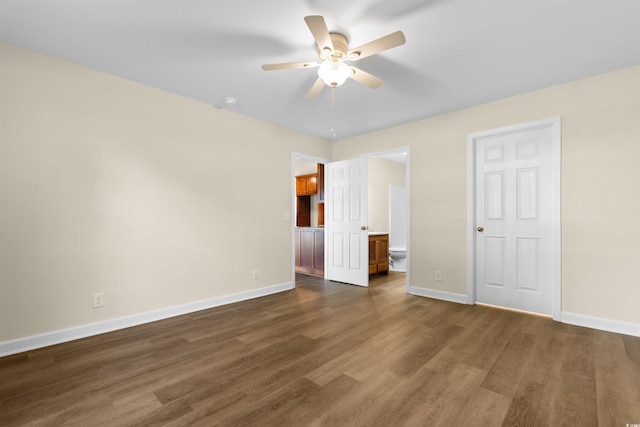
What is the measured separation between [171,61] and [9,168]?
157 cm

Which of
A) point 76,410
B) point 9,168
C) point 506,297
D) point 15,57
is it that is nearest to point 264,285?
point 76,410

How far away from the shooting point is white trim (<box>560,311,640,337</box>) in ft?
8.59

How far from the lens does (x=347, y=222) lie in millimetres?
4793

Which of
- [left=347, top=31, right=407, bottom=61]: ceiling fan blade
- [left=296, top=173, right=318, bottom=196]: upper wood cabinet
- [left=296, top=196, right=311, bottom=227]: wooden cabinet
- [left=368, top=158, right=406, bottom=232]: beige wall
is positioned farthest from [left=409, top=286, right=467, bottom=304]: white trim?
[left=296, top=196, right=311, bottom=227]: wooden cabinet

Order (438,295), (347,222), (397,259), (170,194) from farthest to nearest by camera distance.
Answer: (397,259), (347,222), (438,295), (170,194)

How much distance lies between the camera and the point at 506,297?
342 cm

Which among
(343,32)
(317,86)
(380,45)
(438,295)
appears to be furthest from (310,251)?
(380,45)

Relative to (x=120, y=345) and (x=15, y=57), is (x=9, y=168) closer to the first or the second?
(x=15, y=57)

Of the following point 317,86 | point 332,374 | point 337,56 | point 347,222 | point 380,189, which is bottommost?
point 332,374

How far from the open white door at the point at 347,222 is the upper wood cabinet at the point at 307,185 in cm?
137

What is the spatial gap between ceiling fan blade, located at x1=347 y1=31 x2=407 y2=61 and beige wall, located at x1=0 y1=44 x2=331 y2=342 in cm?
223

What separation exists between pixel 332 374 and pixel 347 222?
9.84 ft

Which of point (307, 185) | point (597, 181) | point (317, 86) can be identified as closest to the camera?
point (317, 86)

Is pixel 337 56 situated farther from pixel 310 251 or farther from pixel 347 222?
pixel 310 251
